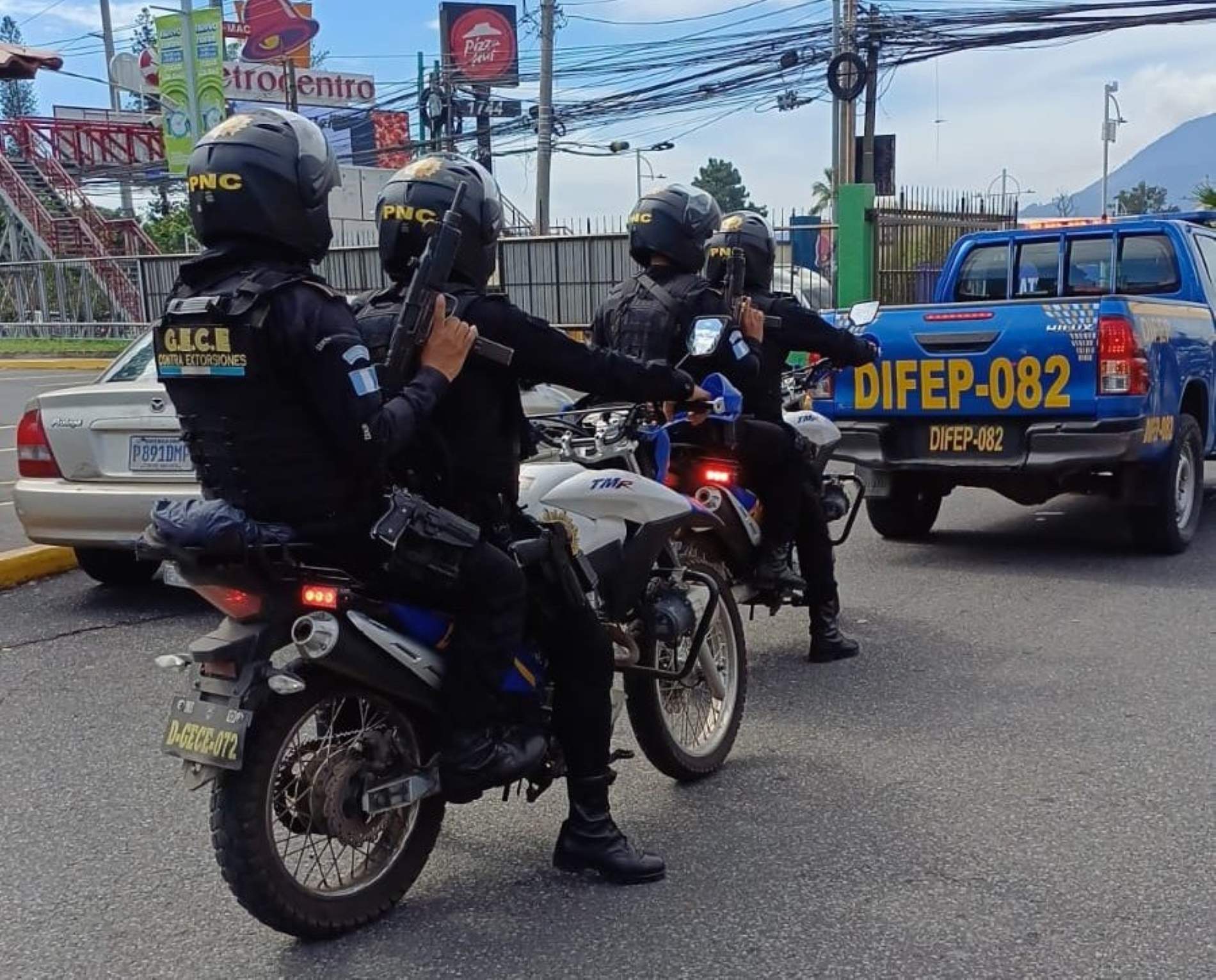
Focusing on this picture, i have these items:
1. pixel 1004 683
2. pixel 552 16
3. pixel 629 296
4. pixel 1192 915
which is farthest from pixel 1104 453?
pixel 552 16

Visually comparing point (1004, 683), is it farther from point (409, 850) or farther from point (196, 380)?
point (196, 380)

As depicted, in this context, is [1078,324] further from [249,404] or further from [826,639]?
[249,404]

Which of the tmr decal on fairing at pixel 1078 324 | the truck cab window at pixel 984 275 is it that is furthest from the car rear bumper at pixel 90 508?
the truck cab window at pixel 984 275

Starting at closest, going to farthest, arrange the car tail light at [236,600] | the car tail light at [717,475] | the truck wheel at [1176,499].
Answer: the car tail light at [236,600] < the car tail light at [717,475] < the truck wheel at [1176,499]

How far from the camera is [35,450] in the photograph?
6848mm

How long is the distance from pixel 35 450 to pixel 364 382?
4450 mm

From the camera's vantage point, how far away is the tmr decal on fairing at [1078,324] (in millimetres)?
7230

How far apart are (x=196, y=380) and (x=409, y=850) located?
135cm

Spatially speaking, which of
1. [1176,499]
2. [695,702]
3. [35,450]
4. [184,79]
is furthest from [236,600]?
[184,79]

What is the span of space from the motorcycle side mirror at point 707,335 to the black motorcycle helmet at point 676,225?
3.00 feet

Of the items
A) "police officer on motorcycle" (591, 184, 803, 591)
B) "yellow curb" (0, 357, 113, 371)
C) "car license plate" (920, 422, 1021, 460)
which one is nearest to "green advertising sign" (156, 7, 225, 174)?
"yellow curb" (0, 357, 113, 371)

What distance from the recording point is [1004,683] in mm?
5473

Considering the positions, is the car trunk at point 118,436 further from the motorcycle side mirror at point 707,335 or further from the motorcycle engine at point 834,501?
the motorcycle side mirror at point 707,335

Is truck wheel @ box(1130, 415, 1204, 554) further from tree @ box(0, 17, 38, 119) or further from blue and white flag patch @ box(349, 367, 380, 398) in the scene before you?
tree @ box(0, 17, 38, 119)
